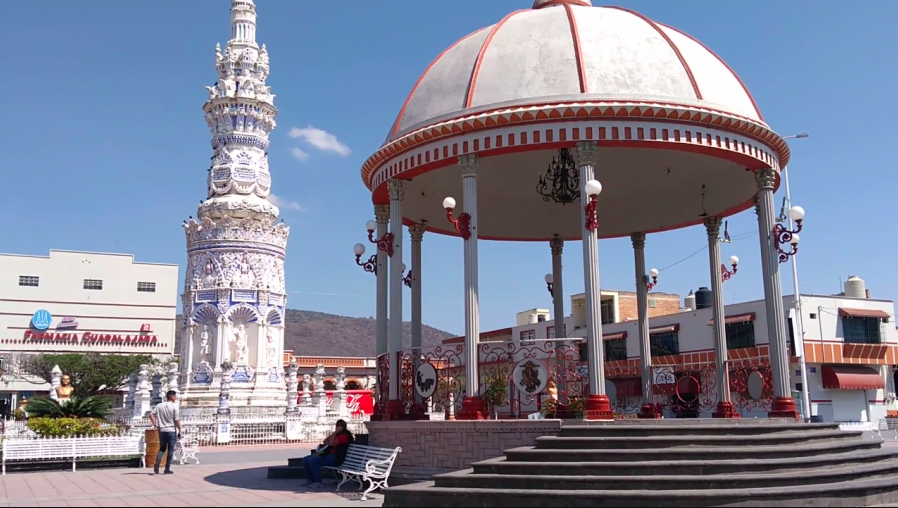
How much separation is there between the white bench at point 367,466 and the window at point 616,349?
107 feet

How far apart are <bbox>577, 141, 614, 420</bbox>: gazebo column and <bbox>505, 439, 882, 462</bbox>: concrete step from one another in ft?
3.65

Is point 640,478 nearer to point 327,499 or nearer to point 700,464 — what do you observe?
point 700,464

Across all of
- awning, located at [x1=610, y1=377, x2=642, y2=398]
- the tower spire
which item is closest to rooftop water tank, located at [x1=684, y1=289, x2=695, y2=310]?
awning, located at [x1=610, y1=377, x2=642, y2=398]

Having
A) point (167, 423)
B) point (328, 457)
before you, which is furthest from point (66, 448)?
point (328, 457)

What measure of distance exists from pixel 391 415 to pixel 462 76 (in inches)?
224

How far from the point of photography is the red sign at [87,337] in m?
64.1

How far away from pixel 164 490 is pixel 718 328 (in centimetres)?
1001

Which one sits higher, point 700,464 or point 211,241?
point 211,241

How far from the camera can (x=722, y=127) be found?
38.9ft

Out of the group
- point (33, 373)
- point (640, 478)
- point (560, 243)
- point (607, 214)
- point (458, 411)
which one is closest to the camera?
point (640, 478)

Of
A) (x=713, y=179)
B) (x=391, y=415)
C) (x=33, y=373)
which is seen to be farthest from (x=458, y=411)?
(x=33, y=373)

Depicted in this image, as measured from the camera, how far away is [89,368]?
59.7m

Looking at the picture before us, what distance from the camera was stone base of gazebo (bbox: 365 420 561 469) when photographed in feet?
34.0

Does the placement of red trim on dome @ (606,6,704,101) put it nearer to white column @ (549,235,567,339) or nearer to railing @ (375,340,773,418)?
railing @ (375,340,773,418)
